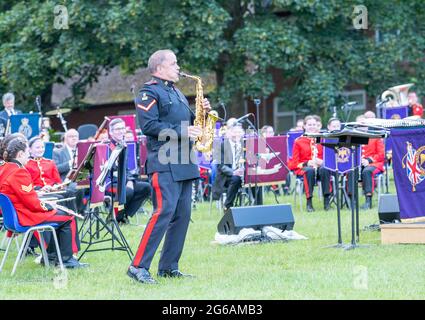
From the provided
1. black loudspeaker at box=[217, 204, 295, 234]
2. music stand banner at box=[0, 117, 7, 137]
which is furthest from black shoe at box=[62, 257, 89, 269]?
music stand banner at box=[0, 117, 7, 137]

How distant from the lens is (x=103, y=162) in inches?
435

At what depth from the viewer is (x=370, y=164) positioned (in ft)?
53.3

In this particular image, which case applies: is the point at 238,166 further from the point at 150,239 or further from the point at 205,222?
the point at 150,239

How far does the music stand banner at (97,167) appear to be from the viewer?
35.7 ft

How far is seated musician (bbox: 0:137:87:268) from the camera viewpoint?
9672 millimetres

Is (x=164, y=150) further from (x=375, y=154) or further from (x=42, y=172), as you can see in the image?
(x=375, y=154)

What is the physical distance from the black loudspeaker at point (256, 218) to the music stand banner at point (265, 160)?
230 centimetres

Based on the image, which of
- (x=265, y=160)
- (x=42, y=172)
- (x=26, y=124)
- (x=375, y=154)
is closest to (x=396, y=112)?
(x=375, y=154)

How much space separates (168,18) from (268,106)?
11.2 metres

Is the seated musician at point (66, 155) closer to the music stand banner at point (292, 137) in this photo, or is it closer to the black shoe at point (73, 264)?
the black shoe at point (73, 264)

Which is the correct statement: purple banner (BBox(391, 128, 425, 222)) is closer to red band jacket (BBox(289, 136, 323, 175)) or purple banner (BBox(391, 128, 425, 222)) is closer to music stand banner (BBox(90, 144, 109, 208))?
music stand banner (BBox(90, 144, 109, 208))

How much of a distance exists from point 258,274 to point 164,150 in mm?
1624

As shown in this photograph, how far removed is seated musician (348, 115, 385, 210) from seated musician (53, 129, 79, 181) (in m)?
4.88

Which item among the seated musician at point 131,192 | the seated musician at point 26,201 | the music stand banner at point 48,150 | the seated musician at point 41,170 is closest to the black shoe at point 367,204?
the seated musician at point 131,192
